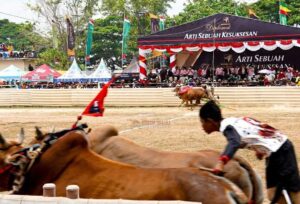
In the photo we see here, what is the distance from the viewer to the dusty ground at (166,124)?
45.6 ft

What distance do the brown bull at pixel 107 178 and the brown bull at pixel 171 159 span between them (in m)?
1.16

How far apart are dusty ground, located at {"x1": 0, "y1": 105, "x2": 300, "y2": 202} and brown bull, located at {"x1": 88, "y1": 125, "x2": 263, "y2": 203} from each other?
3512 millimetres

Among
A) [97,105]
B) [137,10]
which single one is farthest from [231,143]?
[137,10]

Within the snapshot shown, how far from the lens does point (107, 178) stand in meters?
5.21

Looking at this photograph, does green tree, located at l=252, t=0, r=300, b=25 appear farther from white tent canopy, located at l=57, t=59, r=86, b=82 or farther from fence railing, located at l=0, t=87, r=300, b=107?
fence railing, located at l=0, t=87, r=300, b=107

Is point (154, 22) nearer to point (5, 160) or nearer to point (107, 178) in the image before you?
point (5, 160)

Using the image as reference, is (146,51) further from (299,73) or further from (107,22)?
(107,22)

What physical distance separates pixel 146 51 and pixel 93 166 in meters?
28.7

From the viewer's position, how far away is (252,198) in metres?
5.97

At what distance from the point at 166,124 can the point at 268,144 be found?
13.2 meters

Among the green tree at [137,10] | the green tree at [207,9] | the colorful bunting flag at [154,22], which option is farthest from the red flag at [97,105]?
the green tree at [137,10]

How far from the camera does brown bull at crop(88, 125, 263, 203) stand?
238 inches

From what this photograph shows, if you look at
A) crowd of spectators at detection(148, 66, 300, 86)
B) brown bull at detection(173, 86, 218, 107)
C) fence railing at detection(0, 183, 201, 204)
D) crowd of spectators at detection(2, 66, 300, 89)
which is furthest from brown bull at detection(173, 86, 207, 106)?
fence railing at detection(0, 183, 201, 204)

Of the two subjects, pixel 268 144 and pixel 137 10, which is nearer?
pixel 268 144
